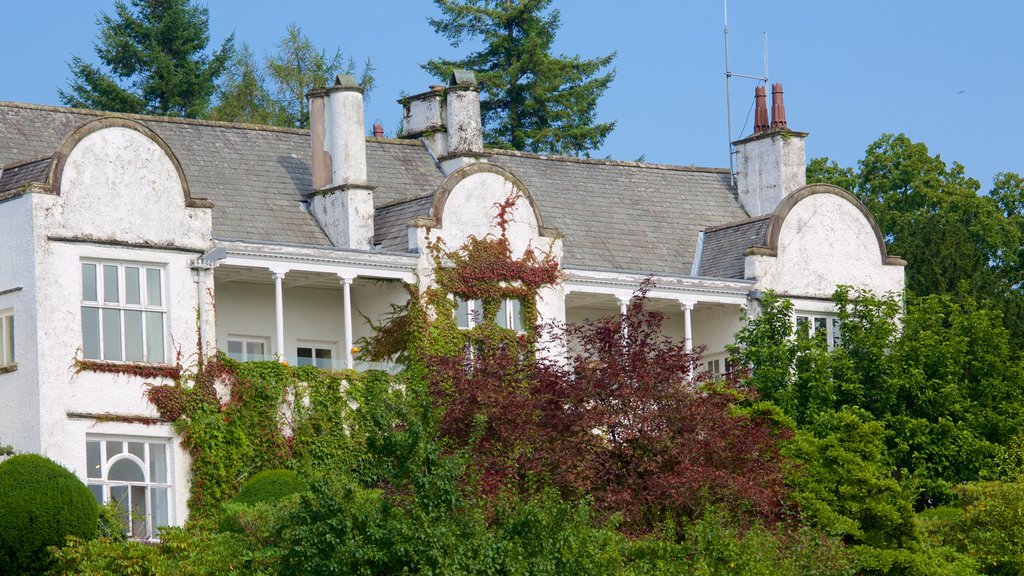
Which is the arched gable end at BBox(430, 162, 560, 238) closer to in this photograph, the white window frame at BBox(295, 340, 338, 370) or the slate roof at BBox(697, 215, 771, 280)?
the white window frame at BBox(295, 340, 338, 370)

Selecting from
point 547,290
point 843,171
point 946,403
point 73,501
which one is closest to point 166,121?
point 547,290

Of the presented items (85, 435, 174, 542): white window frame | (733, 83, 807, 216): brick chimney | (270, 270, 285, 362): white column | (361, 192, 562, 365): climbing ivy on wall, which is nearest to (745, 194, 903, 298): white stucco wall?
(733, 83, 807, 216): brick chimney

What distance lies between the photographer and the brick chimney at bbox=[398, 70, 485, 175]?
47844 mm

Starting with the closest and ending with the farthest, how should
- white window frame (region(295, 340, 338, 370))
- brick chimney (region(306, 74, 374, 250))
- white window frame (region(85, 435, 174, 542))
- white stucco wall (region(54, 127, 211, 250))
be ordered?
white window frame (region(85, 435, 174, 542)), white stucco wall (region(54, 127, 211, 250)), white window frame (region(295, 340, 338, 370)), brick chimney (region(306, 74, 374, 250))

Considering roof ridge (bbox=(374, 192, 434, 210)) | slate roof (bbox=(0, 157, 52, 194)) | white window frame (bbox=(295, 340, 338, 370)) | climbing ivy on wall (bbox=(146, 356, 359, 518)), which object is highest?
slate roof (bbox=(0, 157, 52, 194))

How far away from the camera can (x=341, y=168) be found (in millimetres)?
43969

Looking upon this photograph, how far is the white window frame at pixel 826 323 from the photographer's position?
47094mm

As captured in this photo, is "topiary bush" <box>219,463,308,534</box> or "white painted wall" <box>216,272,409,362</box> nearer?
"topiary bush" <box>219,463,308,534</box>

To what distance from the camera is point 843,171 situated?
6569 cm

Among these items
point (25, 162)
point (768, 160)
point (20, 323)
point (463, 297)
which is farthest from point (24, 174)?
point (768, 160)

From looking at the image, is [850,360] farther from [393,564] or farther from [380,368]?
[393,564]

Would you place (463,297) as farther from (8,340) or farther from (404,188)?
(8,340)

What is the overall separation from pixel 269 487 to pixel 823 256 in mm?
15761

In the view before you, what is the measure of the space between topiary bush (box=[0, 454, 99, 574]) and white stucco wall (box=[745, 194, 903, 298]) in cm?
1768
